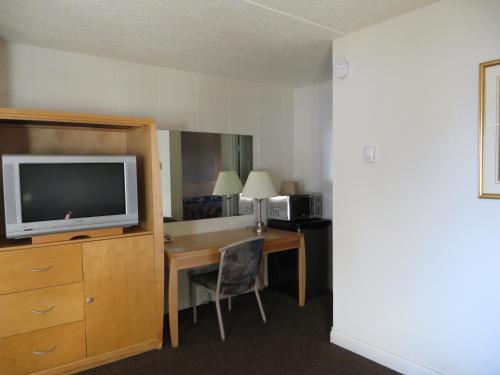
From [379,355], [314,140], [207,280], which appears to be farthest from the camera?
[314,140]

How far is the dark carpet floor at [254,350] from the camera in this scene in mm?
2410

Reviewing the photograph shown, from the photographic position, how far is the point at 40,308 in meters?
Answer: 2.23

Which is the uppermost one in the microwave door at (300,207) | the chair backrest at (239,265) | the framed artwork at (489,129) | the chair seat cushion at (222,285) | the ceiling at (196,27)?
the ceiling at (196,27)

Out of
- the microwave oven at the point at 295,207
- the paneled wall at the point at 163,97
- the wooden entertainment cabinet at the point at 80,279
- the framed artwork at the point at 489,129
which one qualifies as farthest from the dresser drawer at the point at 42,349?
the framed artwork at the point at 489,129

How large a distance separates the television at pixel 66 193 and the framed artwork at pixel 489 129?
7.17ft

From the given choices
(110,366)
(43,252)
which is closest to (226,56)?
(43,252)

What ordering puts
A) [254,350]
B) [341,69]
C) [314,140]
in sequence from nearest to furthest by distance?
[341,69]
[254,350]
[314,140]

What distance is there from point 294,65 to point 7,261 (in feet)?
8.57

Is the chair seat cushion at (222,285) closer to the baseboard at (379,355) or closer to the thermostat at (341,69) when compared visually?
the baseboard at (379,355)

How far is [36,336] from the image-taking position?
222cm

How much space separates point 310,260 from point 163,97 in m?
2.09

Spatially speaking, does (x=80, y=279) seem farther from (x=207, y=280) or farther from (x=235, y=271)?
(x=235, y=271)

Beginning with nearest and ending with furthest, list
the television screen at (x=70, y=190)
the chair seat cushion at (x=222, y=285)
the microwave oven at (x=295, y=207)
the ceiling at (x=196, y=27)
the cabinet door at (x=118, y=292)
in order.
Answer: the ceiling at (x=196, y=27) → the television screen at (x=70, y=190) → the cabinet door at (x=118, y=292) → the chair seat cushion at (x=222, y=285) → the microwave oven at (x=295, y=207)

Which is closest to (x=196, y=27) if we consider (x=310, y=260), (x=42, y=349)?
(x=42, y=349)
